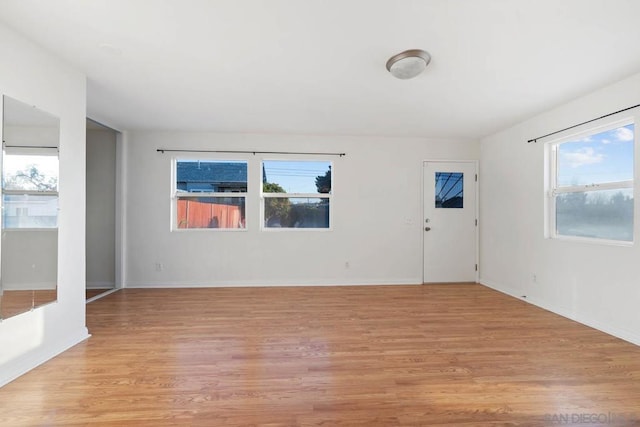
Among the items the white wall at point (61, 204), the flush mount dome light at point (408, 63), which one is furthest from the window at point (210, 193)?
the flush mount dome light at point (408, 63)

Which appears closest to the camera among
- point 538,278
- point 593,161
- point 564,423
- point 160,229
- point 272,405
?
point 564,423

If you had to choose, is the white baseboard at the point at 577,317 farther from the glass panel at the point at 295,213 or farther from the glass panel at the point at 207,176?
the glass panel at the point at 207,176

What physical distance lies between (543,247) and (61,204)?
5087 millimetres

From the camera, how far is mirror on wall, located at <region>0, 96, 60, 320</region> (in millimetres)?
1972

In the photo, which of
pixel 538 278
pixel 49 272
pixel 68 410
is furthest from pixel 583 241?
pixel 49 272

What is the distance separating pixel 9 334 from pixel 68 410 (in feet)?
2.68

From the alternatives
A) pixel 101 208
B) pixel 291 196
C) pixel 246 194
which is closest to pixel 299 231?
pixel 291 196

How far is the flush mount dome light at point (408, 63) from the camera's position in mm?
2174

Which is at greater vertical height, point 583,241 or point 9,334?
point 583,241

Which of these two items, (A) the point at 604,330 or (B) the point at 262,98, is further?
(B) the point at 262,98

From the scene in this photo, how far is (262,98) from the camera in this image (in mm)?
3117

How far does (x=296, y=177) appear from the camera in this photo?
4.68m

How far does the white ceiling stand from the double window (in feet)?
3.88

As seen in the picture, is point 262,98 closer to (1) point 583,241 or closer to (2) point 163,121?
(2) point 163,121
